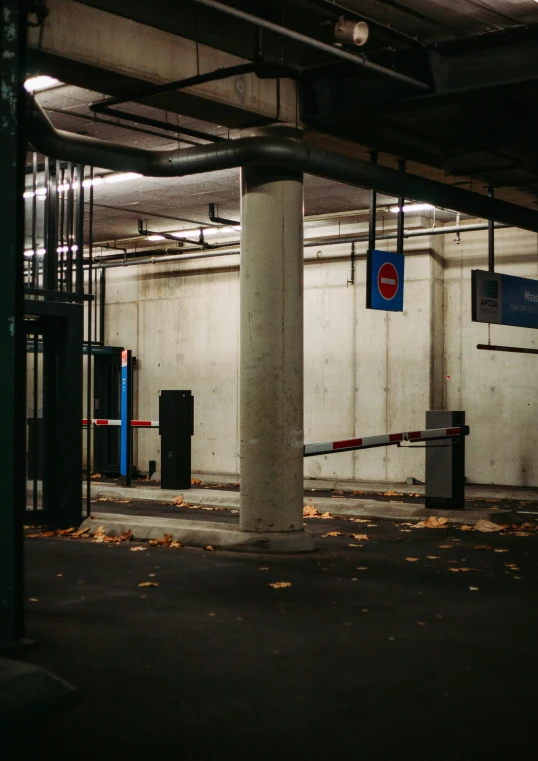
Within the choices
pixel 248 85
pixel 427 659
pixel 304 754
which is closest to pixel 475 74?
pixel 248 85

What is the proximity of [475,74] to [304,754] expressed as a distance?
7.51 m

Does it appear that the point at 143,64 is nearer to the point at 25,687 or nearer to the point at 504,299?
the point at 25,687

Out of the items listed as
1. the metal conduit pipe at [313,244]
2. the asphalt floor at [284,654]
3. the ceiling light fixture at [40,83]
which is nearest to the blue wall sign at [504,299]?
the metal conduit pipe at [313,244]

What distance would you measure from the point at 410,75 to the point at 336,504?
22.8ft

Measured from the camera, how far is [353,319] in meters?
19.8

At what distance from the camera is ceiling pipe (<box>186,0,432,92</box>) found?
24.1 feet

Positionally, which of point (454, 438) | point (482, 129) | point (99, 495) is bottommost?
point (99, 495)

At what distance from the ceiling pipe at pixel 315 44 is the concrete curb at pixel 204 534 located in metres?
5.21

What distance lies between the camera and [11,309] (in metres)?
5.55

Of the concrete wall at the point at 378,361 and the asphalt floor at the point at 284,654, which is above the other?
the concrete wall at the point at 378,361

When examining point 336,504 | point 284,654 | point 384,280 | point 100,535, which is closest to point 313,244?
point 336,504

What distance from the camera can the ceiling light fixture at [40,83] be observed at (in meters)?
10.8

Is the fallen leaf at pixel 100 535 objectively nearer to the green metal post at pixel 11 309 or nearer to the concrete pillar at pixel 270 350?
the concrete pillar at pixel 270 350

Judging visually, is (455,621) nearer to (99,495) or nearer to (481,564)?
(481,564)
